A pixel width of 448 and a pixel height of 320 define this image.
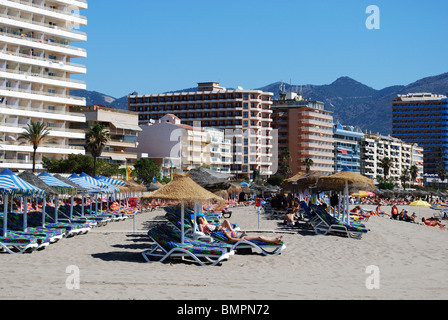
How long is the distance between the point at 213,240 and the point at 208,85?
112 meters

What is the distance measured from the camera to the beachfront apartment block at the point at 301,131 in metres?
133

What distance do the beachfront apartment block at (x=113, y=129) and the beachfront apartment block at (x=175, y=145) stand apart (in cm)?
903

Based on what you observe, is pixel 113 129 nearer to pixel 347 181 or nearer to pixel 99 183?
pixel 99 183

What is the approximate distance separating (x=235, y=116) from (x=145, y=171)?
44570mm

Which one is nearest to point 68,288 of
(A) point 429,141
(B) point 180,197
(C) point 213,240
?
(B) point 180,197

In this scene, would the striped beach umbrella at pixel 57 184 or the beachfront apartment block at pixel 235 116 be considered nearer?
the striped beach umbrella at pixel 57 184

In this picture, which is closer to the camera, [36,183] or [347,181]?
[36,183]

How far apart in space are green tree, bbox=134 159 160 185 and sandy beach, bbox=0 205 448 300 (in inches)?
2182

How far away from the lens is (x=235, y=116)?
119 metres

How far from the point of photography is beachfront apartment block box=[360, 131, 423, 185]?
162375 millimetres

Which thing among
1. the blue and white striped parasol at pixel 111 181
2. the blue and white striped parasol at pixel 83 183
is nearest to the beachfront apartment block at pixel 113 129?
the blue and white striped parasol at pixel 111 181

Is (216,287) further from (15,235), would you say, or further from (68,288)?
(15,235)

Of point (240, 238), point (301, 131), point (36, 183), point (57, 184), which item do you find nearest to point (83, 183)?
point (57, 184)

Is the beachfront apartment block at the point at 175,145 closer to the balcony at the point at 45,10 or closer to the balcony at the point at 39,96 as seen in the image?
the balcony at the point at 39,96
